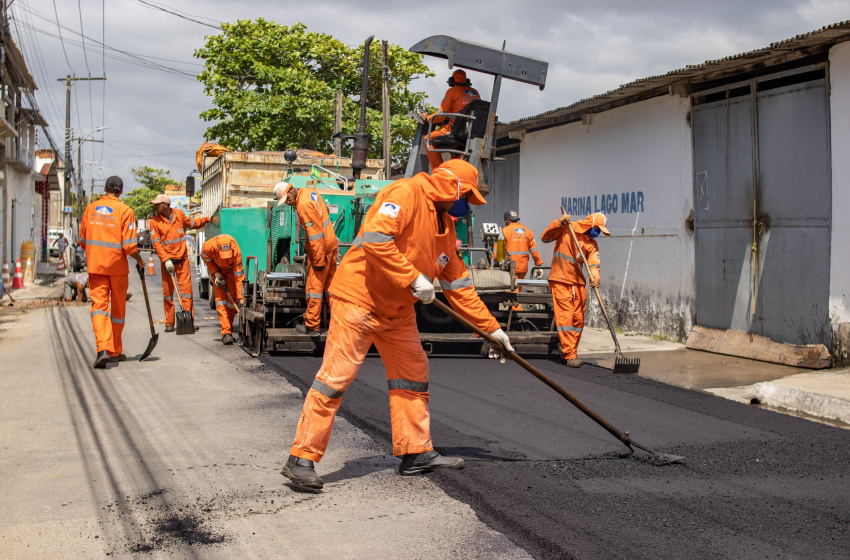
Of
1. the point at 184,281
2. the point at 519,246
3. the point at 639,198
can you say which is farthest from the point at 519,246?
the point at 184,281

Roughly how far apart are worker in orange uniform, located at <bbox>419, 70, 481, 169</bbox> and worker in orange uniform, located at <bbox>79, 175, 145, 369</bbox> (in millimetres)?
A: 3298

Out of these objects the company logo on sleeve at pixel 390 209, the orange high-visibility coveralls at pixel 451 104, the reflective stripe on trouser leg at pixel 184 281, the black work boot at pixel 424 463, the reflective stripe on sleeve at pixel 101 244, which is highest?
the orange high-visibility coveralls at pixel 451 104

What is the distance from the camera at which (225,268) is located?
10523 mm

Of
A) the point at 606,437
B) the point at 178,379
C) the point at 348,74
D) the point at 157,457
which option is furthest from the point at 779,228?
the point at 348,74

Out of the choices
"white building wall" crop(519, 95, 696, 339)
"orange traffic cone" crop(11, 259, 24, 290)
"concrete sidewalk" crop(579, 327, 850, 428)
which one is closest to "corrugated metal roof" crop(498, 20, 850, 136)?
"white building wall" crop(519, 95, 696, 339)

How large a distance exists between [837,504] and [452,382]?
3906mm

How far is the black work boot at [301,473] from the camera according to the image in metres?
4.18

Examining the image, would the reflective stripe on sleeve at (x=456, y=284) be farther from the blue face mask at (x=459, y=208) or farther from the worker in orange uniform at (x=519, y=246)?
the worker in orange uniform at (x=519, y=246)

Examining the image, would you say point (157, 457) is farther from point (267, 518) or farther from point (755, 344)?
point (755, 344)

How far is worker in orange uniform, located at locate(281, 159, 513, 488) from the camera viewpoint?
4.23 metres

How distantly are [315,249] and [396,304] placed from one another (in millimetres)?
4476

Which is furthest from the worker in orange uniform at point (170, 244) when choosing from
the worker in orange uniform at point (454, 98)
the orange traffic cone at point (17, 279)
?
the orange traffic cone at point (17, 279)

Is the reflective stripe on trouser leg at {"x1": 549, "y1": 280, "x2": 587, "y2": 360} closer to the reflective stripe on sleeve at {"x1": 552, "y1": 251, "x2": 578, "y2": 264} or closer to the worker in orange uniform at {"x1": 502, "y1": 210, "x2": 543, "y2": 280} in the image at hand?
the reflective stripe on sleeve at {"x1": 552, "y1": 251, "x2": 578, "y2": 264}

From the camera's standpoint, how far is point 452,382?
7.59 metres
